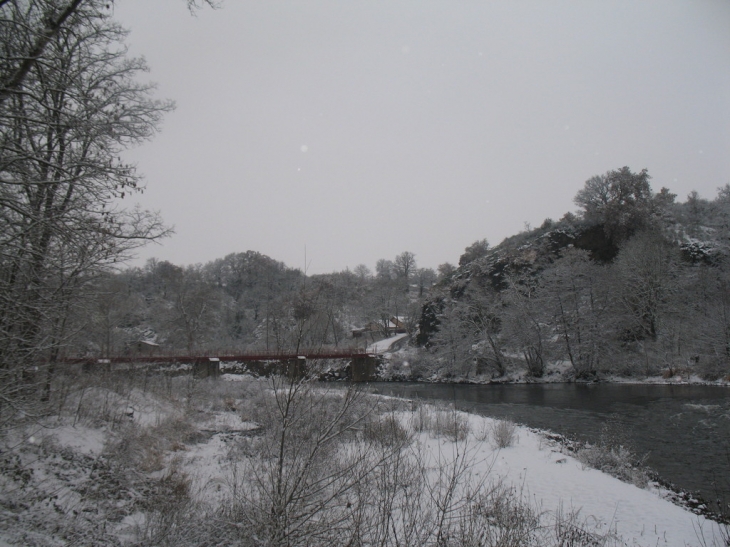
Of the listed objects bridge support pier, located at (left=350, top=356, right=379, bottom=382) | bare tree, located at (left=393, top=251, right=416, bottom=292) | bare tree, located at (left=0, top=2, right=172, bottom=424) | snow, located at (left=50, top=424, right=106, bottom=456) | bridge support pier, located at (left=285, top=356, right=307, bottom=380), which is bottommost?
bridge support pier, located at (left=350, top=356, right=379, bottom=382)

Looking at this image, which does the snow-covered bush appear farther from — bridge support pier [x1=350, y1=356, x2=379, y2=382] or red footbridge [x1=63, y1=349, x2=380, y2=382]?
bridge support pier [x1=350, y1=356, x2=379, y2=382]

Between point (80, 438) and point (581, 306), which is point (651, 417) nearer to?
point (80, 438)

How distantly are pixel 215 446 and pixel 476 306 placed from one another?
3376 cm

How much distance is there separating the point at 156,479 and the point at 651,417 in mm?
17440

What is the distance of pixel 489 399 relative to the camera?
2366 cm

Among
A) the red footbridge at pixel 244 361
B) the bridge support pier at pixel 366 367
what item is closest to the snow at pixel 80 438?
the red footbridge at pixel 244 361

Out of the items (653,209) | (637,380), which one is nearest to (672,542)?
(637,380)

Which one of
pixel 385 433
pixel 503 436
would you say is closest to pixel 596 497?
pixel 503 436

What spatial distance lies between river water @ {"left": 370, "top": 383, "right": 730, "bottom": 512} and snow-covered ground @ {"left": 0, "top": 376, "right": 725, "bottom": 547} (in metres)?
2.12

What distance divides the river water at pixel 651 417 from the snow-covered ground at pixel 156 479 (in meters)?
2.12

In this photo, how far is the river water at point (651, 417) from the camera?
31.1ft

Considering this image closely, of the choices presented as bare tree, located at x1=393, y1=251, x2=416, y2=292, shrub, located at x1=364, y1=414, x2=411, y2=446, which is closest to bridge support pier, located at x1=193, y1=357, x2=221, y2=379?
shrub, located at x1=364, y1=414, x2=411, y2=446

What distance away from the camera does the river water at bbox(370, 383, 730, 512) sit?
9469mm

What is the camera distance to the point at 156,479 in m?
6.88
